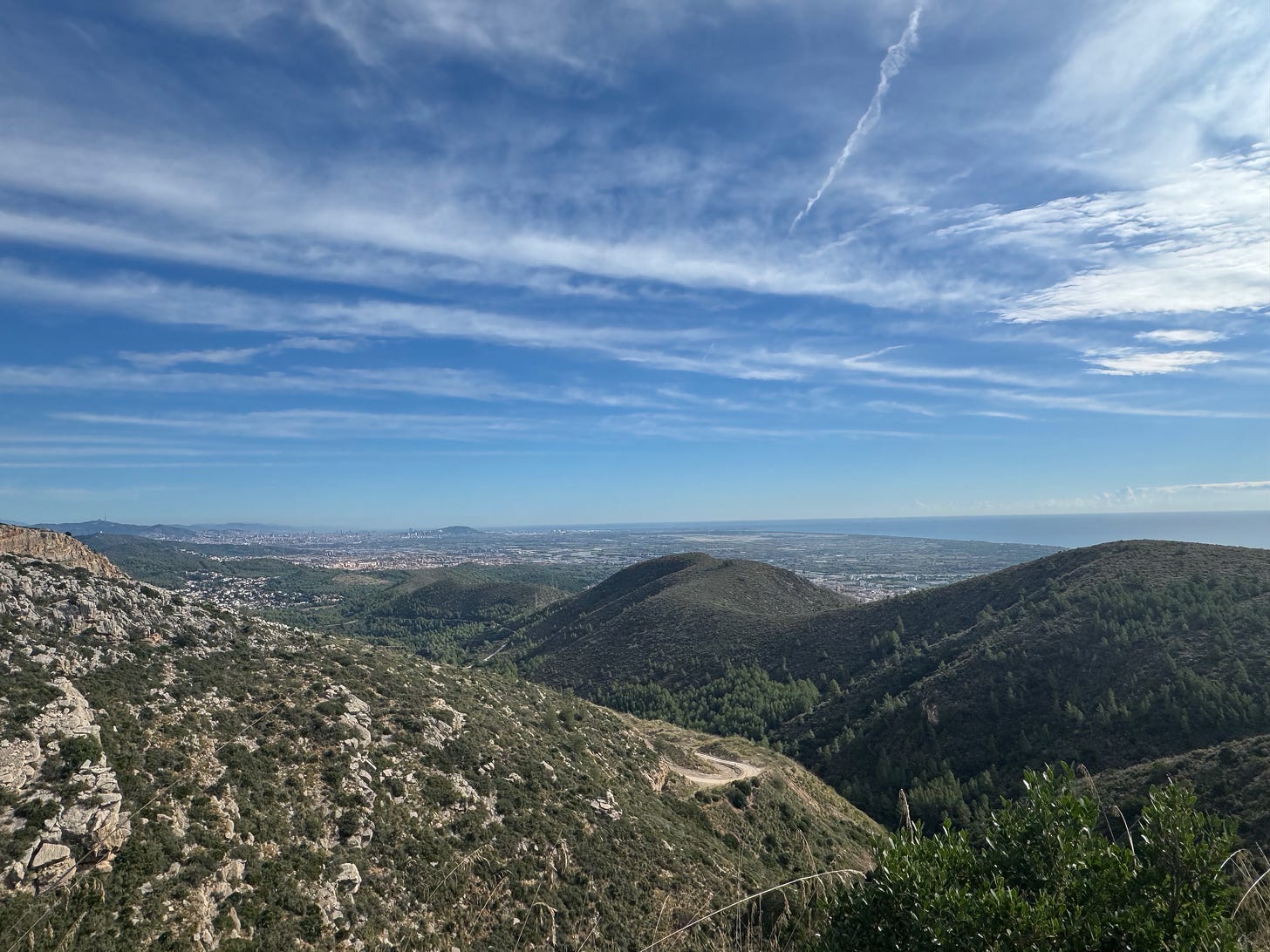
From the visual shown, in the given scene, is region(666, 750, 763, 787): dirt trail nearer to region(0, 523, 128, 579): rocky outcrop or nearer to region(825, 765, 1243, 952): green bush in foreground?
region(825, 765, 1243, 952): green bush in foreground

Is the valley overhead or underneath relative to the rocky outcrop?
underneath

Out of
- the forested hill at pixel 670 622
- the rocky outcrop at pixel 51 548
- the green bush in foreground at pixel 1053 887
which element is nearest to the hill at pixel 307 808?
the green bush in foreground at pixel 1053 887

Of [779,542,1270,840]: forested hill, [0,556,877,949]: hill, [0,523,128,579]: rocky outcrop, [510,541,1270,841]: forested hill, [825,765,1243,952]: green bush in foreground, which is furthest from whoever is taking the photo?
[510,541,1270,841]: forested hill

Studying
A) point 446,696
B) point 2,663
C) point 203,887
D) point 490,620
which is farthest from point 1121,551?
point 490,620

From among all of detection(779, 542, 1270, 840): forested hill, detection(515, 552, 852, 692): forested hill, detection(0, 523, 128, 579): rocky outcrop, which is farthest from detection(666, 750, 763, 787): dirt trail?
detection(0, 523, 128, 579): rocky outcrop

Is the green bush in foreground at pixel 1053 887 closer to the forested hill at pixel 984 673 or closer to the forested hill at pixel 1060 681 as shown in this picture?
the forested hill at pixel 984 673

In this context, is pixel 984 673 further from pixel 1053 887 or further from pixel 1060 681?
pixel 1053 887
